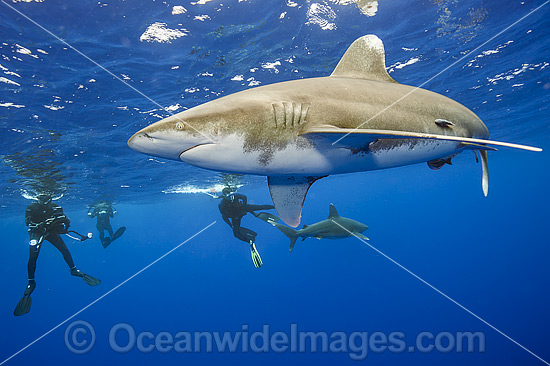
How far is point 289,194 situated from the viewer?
3365 millimetres

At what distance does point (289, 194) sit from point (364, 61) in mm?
2018

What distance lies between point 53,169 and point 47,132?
5.70 metres

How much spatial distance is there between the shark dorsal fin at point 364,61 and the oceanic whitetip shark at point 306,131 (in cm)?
12

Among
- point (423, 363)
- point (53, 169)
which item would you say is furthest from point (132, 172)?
point (423, 363)

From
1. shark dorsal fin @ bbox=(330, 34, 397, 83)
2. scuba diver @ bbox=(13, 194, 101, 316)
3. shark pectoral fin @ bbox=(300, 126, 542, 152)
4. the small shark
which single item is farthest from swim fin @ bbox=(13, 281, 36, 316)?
shark dorsal fin @ bbox=(330, 34, 397, 83)

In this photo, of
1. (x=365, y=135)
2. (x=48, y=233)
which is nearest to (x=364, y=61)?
(x=365, y=135)

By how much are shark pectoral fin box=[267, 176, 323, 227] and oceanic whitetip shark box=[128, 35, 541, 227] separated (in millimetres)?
13

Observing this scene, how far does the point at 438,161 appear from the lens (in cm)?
382

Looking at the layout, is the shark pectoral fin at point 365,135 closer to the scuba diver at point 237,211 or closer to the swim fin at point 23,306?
the scuba diver at point 237,211

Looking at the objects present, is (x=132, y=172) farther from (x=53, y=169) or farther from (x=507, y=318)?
(x=507, y=318)

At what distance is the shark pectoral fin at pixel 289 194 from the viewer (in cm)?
326

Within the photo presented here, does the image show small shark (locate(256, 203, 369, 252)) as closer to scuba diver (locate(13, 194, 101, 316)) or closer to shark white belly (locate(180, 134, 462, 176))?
shark white belly (locate(180, 134, 462, 176))

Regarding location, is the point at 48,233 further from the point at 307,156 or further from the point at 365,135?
the point at 365,135

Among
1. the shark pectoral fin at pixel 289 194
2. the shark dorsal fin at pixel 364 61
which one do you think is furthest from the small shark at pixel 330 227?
the shark dorsal fin at pixel 364 61
